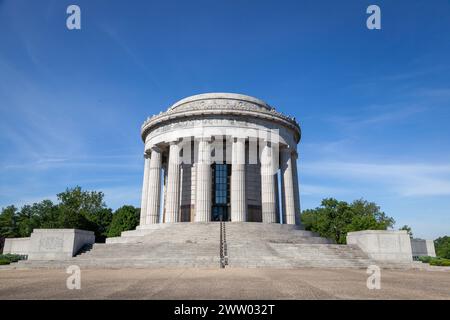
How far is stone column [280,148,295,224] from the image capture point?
4609 centimetres

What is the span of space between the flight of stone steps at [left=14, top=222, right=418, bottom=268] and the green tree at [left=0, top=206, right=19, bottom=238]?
69906 mm

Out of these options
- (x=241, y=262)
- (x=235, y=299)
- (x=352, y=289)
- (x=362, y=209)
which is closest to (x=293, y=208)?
(x=241, y=262)

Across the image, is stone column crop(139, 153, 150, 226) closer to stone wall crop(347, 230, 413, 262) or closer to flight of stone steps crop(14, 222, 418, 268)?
flight of stone steps crop(14, 222, 418, 268)

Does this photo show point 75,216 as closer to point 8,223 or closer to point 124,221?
point 124,221

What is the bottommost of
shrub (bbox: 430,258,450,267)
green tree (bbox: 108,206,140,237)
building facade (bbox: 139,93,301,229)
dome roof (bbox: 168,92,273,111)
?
shrub (bbox: 430,258,450,267)

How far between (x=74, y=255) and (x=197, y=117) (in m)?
24.7

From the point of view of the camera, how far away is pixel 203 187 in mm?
41250

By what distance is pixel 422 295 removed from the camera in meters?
10.6

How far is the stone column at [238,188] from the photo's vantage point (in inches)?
1598

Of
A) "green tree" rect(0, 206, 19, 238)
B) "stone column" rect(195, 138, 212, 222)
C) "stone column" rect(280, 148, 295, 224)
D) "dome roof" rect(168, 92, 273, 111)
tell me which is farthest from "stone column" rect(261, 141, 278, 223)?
"green tree" rect(0, 206, 19, 238)

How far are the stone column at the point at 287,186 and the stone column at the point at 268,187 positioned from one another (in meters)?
3.49

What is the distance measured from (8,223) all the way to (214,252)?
88.0 m

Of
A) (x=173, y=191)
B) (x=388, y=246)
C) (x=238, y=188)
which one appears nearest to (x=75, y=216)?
(x=173, y=191)
